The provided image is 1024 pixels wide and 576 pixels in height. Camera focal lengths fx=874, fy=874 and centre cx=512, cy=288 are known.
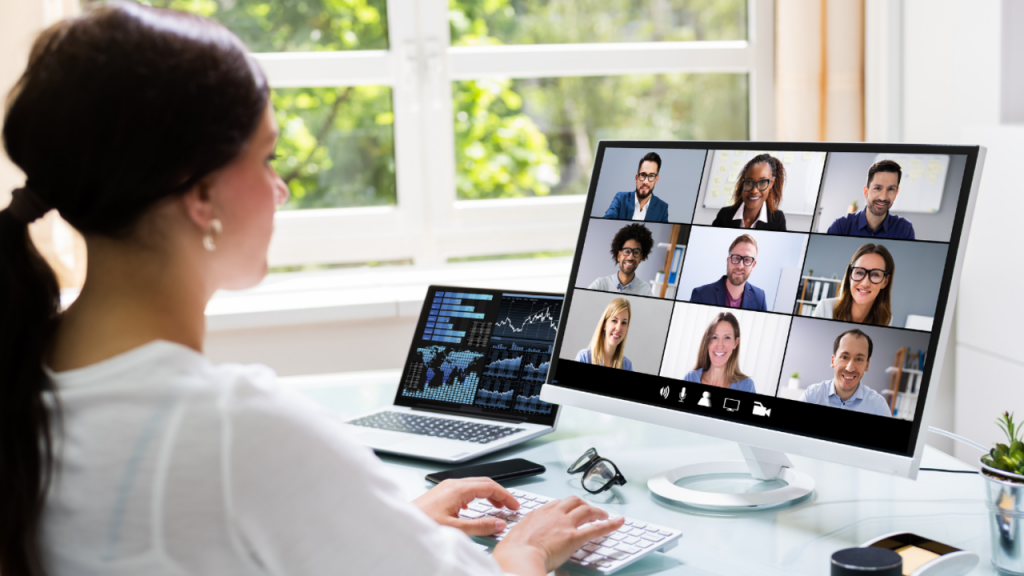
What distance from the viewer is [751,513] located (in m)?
1.08

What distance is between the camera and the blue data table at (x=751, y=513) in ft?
3.13

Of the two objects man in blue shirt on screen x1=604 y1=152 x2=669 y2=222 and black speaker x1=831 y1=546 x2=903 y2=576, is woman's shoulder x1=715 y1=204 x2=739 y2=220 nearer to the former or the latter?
man in blue shirt on screen x1=604 y1=152 x2=669 y2=222

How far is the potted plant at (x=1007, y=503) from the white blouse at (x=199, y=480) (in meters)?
0.62

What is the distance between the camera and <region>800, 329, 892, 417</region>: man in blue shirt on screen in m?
0.99

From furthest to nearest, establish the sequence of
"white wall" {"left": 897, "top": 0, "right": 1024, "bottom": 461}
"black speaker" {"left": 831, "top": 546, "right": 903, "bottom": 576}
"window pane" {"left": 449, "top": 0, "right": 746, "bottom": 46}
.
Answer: "window pane" {"left": 449, "top": 0, "right": 746, "bottom": 46}
"white wall" {"left": 897, "top": 0, "right": 1024, "bottom": 461}
"black speaker" {"left": 831, "top": 546, "right": 903, "bottom": 576}

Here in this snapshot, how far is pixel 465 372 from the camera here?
1.52m

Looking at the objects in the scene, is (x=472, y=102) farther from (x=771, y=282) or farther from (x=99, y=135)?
(x=99, y=135)

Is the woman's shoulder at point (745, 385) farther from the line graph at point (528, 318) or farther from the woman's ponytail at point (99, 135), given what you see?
the woman's ponytail at point (99, 135)

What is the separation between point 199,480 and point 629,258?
0.76 metres

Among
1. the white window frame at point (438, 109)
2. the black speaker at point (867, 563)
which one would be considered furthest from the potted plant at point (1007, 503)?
the white window frame at point (438, 109)

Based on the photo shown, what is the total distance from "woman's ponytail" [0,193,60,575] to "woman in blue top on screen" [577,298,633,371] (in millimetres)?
713

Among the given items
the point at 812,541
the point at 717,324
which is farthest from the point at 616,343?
the point at 812,541

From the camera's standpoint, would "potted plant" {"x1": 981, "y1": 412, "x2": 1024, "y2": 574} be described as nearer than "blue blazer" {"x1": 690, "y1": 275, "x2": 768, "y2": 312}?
Yes

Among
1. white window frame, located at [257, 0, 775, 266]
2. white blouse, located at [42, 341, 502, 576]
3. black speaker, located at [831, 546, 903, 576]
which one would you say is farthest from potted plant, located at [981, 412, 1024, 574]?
white window frame, located at [257, 0, 775, 266]
